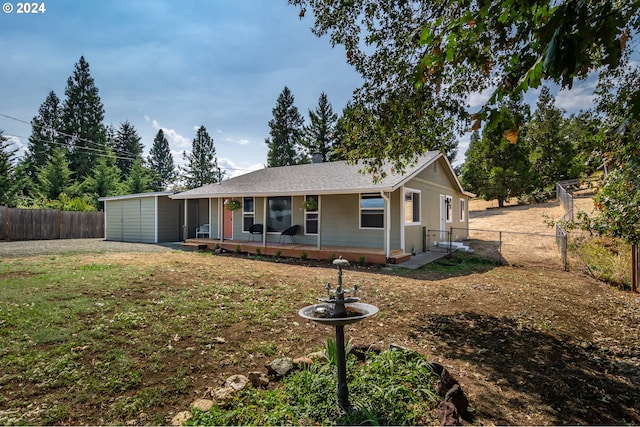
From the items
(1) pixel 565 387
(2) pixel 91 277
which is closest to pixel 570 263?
(1) pixel 565 387

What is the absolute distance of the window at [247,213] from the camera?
13.7 m

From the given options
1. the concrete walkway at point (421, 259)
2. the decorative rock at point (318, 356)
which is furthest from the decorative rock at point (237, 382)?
the concrete walkway at point (421, 259)

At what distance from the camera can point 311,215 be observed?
12.3m

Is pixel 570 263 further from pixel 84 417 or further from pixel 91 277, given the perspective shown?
pixel 91 277

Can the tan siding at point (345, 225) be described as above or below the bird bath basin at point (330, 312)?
above

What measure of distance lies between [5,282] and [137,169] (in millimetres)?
26049

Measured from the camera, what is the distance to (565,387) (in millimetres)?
2994

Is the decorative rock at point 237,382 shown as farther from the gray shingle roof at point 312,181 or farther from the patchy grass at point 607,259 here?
the patchy grass at point 607,259

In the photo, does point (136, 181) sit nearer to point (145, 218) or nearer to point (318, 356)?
point (145, 218)

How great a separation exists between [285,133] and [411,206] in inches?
955

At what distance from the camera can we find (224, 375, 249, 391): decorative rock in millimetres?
2793

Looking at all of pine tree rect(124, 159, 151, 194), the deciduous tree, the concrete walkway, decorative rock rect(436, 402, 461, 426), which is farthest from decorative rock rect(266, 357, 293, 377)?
pine tree rect(124, 159, 151, 194)

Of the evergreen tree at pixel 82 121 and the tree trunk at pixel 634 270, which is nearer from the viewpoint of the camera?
the tree trunk at pixel 634 270

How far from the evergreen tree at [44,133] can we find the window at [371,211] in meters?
36.0
